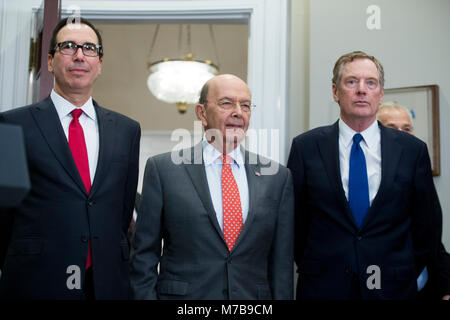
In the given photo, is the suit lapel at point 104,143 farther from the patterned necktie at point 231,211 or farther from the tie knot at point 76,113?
the patterned necktie at point 231,211

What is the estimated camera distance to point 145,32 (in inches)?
267

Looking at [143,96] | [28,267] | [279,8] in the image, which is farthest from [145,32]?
[28,267]

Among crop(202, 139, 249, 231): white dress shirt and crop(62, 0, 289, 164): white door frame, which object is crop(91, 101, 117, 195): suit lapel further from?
crop(62, 0, 289, 164): white door frame

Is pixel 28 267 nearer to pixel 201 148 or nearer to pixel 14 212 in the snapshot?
pixel 14 212

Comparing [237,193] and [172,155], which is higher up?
[172,155]

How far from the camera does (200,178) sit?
2.07m

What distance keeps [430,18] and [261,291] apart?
1.75m

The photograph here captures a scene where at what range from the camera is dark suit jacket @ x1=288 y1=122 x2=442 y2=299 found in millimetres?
2029

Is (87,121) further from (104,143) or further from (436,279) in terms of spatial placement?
(436,279)

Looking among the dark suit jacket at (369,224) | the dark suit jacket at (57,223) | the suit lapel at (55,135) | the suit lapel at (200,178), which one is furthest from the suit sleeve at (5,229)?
the dark suit jacket at (369,224)

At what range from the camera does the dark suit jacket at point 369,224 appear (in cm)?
203

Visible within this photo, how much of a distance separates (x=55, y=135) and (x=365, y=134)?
3.81 feet

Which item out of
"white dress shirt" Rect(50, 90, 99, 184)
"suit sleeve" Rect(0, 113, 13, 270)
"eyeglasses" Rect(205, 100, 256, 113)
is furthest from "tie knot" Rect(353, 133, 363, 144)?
"suit sleeve" Rect(0, 113, 13, 270)

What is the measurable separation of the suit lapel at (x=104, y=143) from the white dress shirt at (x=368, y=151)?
873 millimetres
